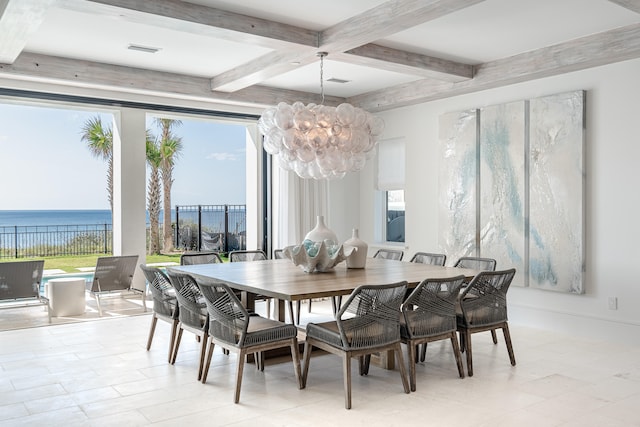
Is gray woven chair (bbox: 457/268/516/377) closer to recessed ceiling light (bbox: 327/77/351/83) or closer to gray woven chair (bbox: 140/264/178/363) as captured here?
gray woven chair (bbox: 140/264/178/363)

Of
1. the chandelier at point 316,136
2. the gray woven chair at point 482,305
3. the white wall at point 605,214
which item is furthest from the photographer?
the white wall at point 605,214

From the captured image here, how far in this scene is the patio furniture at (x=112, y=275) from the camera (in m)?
6.45

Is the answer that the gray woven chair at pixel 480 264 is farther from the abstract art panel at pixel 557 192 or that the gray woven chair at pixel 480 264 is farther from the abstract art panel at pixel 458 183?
the abstract art panel at pixel 458 183

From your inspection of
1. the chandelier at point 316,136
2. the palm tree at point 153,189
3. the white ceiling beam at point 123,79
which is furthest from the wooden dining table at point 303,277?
the palm tree at point 153,189

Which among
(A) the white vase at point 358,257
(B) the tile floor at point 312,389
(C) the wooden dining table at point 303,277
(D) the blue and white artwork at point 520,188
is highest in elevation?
(D) the blue and white artwork at point 520,188

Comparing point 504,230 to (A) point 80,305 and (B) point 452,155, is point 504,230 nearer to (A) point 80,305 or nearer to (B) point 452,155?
(B) point 452,155

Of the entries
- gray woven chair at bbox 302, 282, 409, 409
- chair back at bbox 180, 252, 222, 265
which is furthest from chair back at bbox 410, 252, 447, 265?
chair back at bbox 180, 252, 222, 265

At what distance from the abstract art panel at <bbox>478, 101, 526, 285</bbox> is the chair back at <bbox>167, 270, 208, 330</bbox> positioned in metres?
3.62

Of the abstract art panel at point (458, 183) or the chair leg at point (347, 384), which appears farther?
the abstract art panel at point (458, 183)

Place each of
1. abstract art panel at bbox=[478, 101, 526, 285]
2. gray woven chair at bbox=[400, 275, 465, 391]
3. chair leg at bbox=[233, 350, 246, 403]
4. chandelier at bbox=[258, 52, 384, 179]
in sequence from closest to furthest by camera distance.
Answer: chair leg at bbox=[233, 350, 246, 403] < gray woven chair at bbox=[400, 275, 465, 391] < chandelier at bbox=[258, 52, 384, 179] < abstract art panel at bbox=[478, 101, 526, 285]

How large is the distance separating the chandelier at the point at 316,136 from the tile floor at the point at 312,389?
1694 millimetres

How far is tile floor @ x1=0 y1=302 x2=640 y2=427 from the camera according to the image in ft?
11.2

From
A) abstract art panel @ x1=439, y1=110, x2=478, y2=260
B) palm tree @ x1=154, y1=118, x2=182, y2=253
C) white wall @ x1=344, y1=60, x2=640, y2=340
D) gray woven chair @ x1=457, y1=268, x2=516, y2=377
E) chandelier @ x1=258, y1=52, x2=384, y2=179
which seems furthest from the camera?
palm tree @ x1=154, y1=118, x2=182, y2=253

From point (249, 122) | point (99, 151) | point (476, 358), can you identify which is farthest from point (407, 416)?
point (99, 151)
